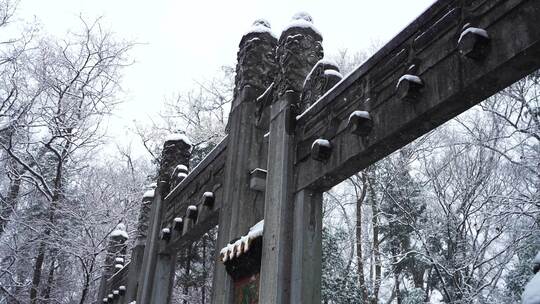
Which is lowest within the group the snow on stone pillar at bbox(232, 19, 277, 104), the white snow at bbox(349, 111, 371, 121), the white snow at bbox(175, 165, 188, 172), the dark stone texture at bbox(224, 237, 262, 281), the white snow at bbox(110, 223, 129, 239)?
the dark stone texture at bbox(224, 237, 262, 281)

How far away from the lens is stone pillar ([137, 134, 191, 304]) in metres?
11.9

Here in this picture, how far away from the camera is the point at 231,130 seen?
9.34 m

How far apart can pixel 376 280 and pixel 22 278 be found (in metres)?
15.8

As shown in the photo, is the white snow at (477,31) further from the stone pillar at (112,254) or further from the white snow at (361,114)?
the stone pillar at (112,254)

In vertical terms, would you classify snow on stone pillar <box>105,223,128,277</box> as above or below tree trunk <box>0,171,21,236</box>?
below

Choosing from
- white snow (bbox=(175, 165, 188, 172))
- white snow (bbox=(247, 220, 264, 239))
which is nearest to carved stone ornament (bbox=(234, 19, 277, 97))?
white snow (bbox=(247, 220, 264, 239))

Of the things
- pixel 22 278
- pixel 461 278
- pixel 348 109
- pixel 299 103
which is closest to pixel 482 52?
pixel 348 109

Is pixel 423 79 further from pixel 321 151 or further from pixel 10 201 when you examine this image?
pixel 10 201

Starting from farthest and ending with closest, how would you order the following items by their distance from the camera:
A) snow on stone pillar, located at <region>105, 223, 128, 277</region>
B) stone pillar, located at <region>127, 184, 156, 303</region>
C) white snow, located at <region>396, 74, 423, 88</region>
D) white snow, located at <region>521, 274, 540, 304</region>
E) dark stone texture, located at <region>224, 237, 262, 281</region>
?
1. snow on stone pillar, located at <region>105, 223, 128, 277</region>
2. stone pillar, located at <region>127, 184, 156, 303</region>
3. dark stone texture, located at <region>224, 237, 262, 281</region>
4. white snow, located at <region>396, 74, 423, 88</region>
5. white snow, located at <region>521, 274, 540, 304</region>

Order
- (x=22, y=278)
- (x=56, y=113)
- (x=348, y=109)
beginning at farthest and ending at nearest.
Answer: (x=22, y=278)
(x=56, y=113)
(x=348, y=109)

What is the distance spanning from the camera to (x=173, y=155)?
13.4m

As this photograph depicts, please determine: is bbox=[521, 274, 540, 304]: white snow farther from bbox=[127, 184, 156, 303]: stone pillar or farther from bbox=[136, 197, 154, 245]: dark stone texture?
bbox=[136, 197, 154, 245]: dark stone texture

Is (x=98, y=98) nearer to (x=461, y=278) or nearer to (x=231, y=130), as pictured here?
(x=231, y=130)

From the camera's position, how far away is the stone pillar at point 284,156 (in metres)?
6.63
